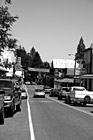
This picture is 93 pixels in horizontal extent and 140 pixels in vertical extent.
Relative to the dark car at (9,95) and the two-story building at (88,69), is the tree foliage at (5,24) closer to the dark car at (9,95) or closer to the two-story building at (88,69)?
the dark car at (9,95)

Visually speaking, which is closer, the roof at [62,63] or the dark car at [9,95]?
the dark car at [9,95]

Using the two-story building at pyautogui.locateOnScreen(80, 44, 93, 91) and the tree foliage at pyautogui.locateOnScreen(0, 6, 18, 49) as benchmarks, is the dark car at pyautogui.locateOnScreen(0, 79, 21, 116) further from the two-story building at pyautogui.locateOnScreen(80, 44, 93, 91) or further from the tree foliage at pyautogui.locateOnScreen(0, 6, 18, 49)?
the two-story building at pyautogui.locateOnScreen(80, 44, 93, 91)

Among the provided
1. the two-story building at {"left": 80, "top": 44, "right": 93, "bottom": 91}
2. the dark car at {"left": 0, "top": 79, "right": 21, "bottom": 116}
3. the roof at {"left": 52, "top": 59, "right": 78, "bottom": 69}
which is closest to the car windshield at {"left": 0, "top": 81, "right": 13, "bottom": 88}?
the dark car at {"left": 0, "top": 79, "right": 21, "bottom": 116}

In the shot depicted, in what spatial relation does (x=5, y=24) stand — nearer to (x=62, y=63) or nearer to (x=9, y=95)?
(x=9, y=95)

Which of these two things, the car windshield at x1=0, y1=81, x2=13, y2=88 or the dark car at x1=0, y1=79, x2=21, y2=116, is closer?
the dark car at x1=0, y1=79, x2=21, y2=116

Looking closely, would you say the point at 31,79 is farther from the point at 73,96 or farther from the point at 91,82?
the point at 73,96

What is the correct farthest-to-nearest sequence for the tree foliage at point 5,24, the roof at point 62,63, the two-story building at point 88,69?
1. the roof at point 62,63
2. the two-story building at point 88,69
3. the tree foliage at point 5,24

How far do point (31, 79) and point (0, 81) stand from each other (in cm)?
14992

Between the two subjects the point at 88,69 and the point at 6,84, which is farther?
the point at 88,69

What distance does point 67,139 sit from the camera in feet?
35.2

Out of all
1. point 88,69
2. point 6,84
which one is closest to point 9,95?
point 6,84

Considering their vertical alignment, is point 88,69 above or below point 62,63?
below

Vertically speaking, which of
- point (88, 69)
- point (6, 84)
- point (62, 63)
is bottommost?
point (6, 84)

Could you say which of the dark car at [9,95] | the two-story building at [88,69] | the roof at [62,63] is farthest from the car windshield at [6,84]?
the roof at [62,63]
